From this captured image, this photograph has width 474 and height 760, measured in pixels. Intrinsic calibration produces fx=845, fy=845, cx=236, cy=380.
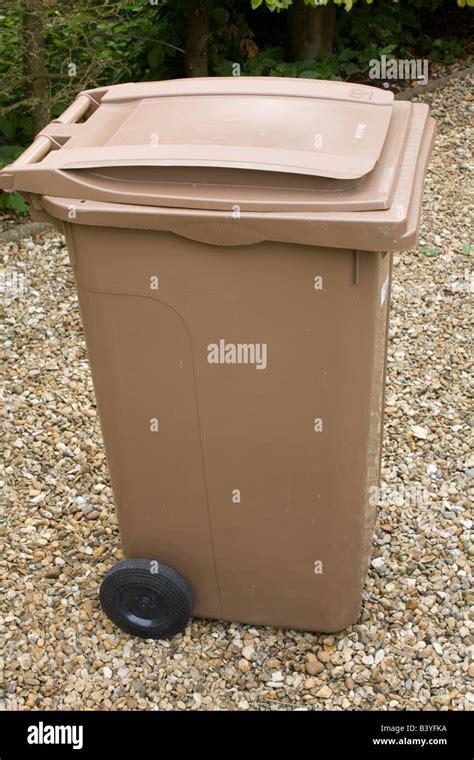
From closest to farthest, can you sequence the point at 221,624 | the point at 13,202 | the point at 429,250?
1. the point at 221,624
2. the point at 429,250
3. the point at 13,202

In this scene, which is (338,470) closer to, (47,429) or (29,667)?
(29,667)

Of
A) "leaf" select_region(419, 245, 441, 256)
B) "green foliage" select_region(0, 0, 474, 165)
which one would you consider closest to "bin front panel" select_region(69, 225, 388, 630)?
"leaf" select_region(419, 245, 441, 256)

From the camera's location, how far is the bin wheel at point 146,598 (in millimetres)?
2609

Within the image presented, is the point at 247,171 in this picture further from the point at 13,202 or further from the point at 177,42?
the point at 177,42

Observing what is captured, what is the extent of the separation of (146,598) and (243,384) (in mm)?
877

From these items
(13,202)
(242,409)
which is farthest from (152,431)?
(13,202)

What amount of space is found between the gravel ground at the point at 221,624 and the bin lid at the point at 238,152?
1485 mm

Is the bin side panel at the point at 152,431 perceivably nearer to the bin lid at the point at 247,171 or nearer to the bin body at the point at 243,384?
the bin body at the point at 243,384

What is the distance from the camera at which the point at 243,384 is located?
2.21m

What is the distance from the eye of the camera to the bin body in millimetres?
1992

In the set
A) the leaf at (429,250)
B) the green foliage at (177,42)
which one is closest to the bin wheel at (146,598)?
the leaf at (429,250)

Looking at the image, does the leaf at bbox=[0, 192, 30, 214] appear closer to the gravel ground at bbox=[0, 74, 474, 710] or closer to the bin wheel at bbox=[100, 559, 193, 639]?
the gravel ground at bbox=[0, 74, 474, 710]

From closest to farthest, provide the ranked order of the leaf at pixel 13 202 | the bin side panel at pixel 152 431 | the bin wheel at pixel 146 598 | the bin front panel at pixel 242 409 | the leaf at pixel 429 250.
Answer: the bin front panel at pixel 242 409 → the bin side panel at pixel 152 431 → the bin wheel at pixel 146 598 → the leaf at pixel 429 250 → the leaf at pixel 13 202

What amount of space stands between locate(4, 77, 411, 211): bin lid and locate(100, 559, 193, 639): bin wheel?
3.88 ft
